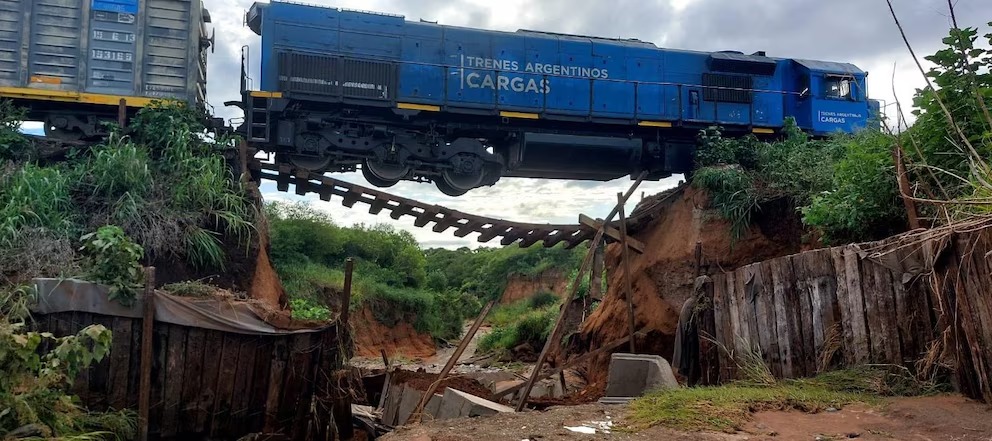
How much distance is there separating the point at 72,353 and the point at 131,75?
8124mm

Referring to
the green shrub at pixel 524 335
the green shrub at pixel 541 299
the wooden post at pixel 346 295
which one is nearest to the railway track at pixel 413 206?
the wooden post at pixel 346 295

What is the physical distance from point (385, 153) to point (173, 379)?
7.10 m

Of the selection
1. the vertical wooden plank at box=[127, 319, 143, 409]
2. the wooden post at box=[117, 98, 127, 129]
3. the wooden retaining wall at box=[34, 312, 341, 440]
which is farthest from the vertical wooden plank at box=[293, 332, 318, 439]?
the wooden post at box=[117, 98, 127, 129]

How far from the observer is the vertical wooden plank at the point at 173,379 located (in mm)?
7934

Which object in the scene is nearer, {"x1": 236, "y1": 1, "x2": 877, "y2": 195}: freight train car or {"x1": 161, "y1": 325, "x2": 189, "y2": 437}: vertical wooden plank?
{"x1": 161, "y1": 325, "x2": 189, "y2": 437}: vertical wooden plank

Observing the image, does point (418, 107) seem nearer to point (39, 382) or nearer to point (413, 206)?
point (413, 206)

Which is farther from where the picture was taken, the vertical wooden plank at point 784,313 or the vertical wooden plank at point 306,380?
the vertical wooden plank at point 306,380

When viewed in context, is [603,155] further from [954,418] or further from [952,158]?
[954,418]

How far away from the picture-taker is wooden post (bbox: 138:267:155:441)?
7.59 meters

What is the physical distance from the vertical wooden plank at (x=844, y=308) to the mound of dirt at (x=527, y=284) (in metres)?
37.5

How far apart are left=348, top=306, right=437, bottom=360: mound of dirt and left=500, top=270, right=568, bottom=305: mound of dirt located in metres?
18.2

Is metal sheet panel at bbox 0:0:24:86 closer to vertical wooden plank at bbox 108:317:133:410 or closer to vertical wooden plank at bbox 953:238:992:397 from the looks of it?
vertical wooden plank at bbox 108:317:133:410

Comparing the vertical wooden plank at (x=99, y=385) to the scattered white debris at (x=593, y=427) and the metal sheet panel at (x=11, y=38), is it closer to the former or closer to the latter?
A: the scattered white debris at (x=593, y=427)

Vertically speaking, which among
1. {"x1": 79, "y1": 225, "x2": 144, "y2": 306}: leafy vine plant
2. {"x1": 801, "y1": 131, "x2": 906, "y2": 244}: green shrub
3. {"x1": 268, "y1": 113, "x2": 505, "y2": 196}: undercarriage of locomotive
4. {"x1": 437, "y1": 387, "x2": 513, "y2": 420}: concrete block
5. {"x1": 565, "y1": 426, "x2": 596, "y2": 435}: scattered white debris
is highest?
{"x1": 268, "y1": 113, "x2": 505, "y2": 196}: undercarriage of locomotive
